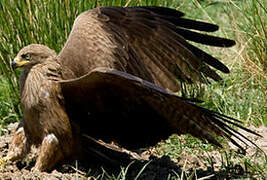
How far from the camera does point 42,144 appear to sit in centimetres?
385

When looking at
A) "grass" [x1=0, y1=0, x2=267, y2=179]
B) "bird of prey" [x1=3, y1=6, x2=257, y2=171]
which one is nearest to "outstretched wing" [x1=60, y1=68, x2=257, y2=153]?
"bird of prey" [x1=3, y1=6, x2=257, y2=171]

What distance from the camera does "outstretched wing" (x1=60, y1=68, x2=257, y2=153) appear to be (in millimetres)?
3295

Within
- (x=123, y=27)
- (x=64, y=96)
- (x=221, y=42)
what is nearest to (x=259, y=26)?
(x=221, y=42)

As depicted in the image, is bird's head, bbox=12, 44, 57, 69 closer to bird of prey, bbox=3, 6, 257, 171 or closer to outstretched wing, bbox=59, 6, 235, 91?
bird of prey, bbox=3, 6, 257, 171

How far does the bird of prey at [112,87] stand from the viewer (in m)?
3.44

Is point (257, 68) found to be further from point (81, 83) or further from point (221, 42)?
point (81, 83)

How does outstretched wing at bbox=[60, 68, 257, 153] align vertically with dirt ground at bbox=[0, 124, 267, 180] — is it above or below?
above

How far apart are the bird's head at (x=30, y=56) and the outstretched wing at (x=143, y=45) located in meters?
0.17

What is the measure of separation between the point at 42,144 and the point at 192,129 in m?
1.18

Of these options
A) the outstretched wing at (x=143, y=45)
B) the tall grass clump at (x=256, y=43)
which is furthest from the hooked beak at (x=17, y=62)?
the tall grass clump at (x=256, y=43)

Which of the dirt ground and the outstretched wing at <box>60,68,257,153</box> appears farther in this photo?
the dirt ground

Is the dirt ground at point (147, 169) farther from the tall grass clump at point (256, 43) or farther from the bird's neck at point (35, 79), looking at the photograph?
the tall grass clump at point (256, 43)

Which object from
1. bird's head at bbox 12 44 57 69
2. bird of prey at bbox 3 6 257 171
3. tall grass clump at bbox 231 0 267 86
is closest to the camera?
bird of prey at bbox 3 6 257 171

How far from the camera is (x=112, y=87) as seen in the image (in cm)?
352
